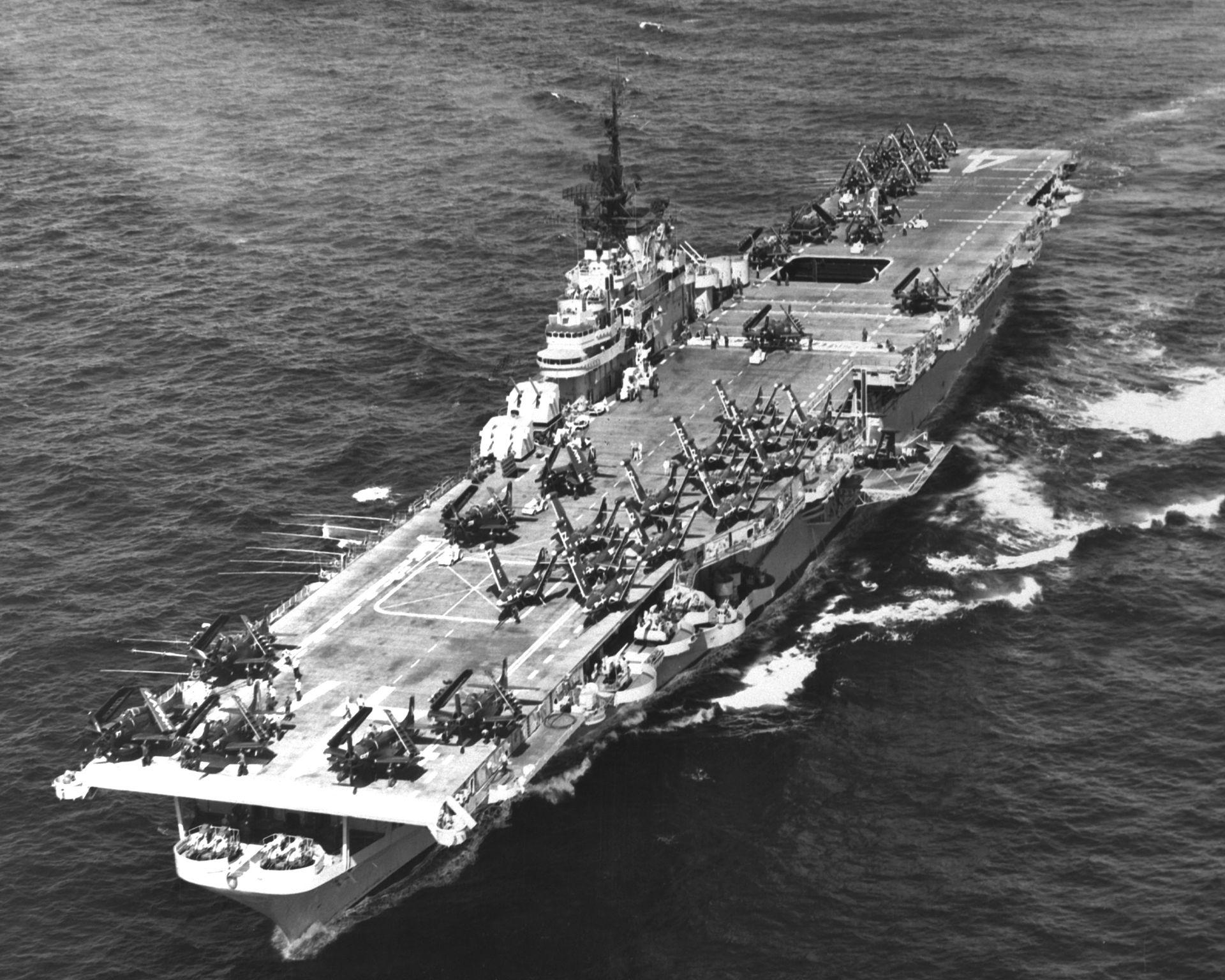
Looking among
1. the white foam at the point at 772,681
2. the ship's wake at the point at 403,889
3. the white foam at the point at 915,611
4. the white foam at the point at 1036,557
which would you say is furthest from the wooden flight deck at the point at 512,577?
the white foam at the point at 1036,557

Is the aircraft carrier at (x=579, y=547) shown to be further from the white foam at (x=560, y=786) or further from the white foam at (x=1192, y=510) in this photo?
the white foam at (x=1192, y=510)

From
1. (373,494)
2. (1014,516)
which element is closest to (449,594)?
(373,494)

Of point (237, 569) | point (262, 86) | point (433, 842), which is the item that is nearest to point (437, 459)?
point (237, 569)

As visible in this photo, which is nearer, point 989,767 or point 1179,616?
point 989,767

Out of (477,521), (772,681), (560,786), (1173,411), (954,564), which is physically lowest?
(560,786)

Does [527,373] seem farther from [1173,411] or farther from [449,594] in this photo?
[1173,411]

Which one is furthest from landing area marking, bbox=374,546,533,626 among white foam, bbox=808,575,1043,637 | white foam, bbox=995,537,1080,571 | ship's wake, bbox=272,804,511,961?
white foam, bbox=995,537,1080,571

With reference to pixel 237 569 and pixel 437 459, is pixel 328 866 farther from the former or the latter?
pixel 437 459
